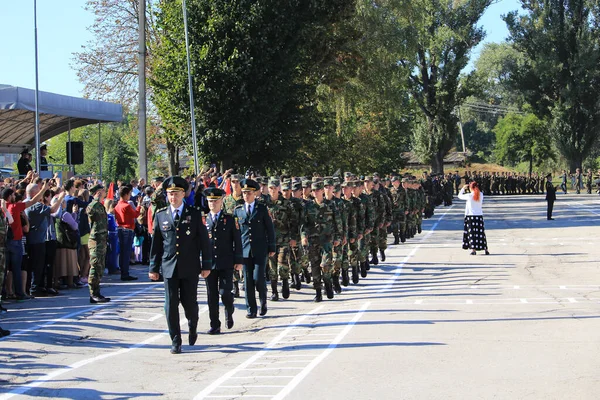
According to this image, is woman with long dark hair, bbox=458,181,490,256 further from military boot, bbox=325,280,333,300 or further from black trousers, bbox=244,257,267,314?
black trousers, bbox=244,257,267,314

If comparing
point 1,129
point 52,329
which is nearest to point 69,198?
point 52,329

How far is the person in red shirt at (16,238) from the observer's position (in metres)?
14.2

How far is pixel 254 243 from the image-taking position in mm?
13531

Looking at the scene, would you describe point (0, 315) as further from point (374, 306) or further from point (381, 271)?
point (381, 271)

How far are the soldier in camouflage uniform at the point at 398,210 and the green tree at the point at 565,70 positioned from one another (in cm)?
4902

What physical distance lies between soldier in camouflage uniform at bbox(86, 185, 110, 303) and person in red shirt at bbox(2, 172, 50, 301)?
3.55ft

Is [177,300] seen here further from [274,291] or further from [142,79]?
[142,79]

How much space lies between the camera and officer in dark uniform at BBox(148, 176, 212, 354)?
10.7m

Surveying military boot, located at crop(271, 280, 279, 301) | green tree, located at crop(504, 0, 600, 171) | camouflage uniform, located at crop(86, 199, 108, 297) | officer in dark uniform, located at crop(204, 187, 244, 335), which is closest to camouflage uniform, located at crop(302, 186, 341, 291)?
military boot, located at crop(271, 280, 279, 301)

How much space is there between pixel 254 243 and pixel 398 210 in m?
14.1

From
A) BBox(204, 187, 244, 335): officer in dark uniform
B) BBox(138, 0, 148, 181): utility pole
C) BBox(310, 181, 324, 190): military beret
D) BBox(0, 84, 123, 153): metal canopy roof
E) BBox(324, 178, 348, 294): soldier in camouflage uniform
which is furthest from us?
BBox(138, 0, 148, 181): utility pole

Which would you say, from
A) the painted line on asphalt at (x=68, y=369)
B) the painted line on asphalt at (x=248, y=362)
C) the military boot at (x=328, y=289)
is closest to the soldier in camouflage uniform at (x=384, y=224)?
the military boot at (x=328, y=289)

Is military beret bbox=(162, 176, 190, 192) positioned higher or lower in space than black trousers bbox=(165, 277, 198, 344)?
higher

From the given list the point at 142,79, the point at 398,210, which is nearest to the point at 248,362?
the point at 398,210
